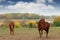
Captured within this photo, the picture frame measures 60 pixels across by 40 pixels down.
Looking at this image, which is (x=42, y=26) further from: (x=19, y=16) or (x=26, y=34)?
(x=19, y=16)

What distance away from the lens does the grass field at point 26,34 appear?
10.4ft

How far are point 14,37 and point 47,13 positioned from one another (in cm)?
70

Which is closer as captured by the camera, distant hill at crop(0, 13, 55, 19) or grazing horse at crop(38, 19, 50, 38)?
grazing horse at crop(38, 19, 50, 38)

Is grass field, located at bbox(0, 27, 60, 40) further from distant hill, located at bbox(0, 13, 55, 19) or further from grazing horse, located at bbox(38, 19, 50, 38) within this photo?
distant hill, located at bbox(0, 13, 55, 19)

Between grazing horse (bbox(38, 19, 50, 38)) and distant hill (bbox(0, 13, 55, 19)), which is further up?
distant hill (bbox(0, 13, 55, 19))

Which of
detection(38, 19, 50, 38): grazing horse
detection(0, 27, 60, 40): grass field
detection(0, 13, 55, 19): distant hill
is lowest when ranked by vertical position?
detection(0, 27, 60, 40): grass field

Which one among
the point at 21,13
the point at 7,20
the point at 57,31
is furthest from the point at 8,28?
the point at 57,31

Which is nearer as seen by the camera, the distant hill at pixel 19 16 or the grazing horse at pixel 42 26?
the grazing horse at pixel 42 26

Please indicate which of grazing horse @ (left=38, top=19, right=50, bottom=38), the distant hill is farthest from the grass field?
the distant hill

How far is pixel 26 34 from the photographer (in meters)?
3.21

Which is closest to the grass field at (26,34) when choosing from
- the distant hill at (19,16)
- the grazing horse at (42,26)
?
the grazing horse at (42,26)

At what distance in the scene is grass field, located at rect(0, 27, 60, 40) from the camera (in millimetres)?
3162

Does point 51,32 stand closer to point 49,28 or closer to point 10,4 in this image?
point 49,28

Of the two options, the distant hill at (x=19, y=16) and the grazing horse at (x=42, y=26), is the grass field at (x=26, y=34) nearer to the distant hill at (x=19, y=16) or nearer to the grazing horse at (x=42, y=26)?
the grazing horse at (x=42, y=26)
